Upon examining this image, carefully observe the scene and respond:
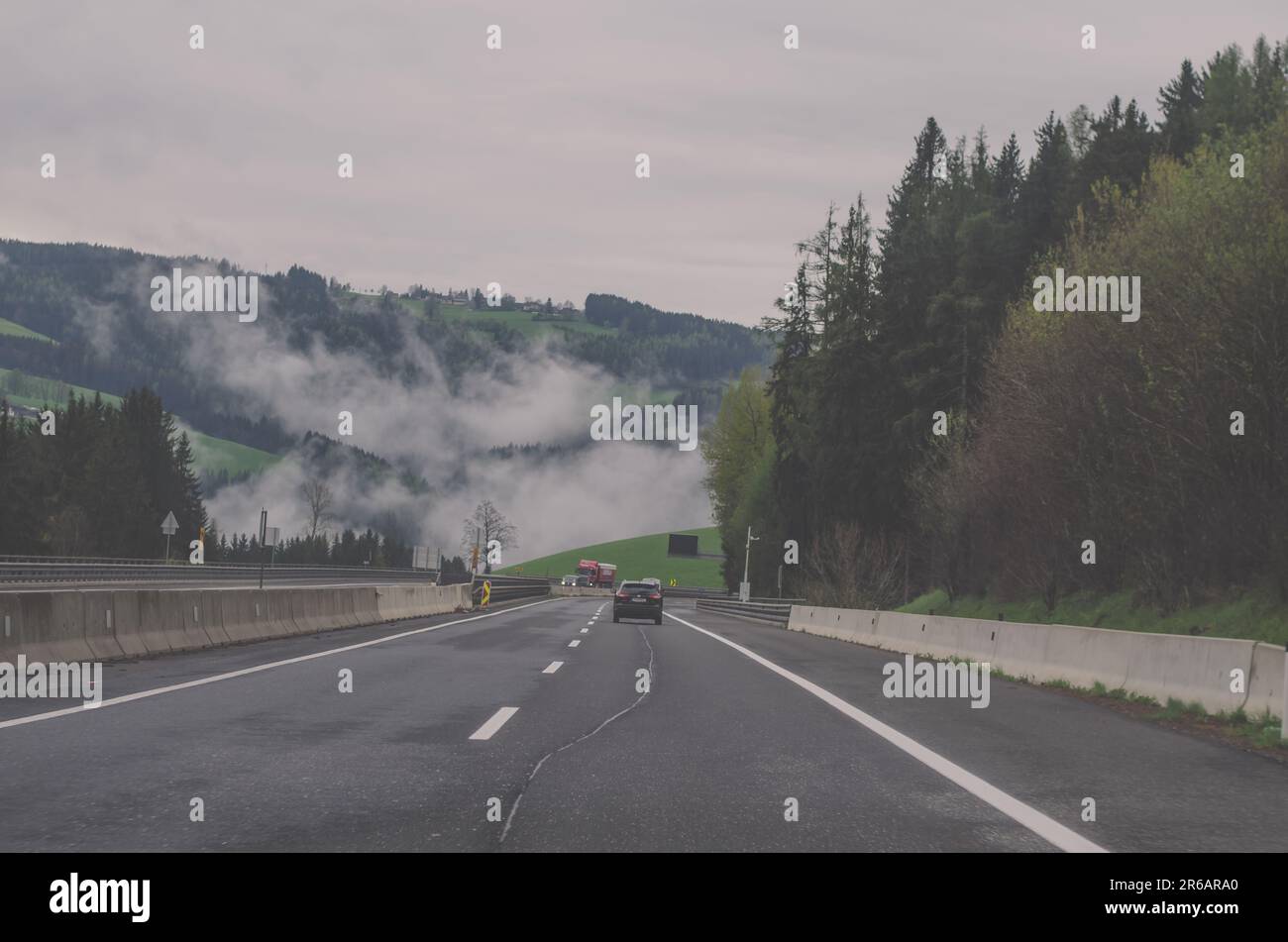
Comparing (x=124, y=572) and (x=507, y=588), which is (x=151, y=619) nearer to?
(x=124, y=572)

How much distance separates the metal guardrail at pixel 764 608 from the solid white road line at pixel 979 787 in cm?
2988

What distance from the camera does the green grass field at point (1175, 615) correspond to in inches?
909

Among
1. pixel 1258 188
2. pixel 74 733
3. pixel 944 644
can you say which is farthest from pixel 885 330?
pixel 74 733

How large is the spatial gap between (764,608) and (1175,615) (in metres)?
24.3

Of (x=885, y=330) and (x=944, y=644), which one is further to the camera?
(x=885, y=330)

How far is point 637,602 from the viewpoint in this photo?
1607 inches

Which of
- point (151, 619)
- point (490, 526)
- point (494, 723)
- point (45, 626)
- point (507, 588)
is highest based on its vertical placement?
point (45, 626)

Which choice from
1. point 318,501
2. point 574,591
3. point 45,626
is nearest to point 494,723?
point 45,626

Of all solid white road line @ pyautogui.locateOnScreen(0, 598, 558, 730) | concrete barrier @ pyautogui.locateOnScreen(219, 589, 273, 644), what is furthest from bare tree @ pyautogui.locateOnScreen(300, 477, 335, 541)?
solid white road line @ pyautogui.locateOnScreen(0, 598, 558, 730)

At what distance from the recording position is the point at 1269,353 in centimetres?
2358

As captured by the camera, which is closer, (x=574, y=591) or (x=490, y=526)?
(x=574, y=591)

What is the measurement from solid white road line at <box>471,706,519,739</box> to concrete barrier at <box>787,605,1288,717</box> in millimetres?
6504
